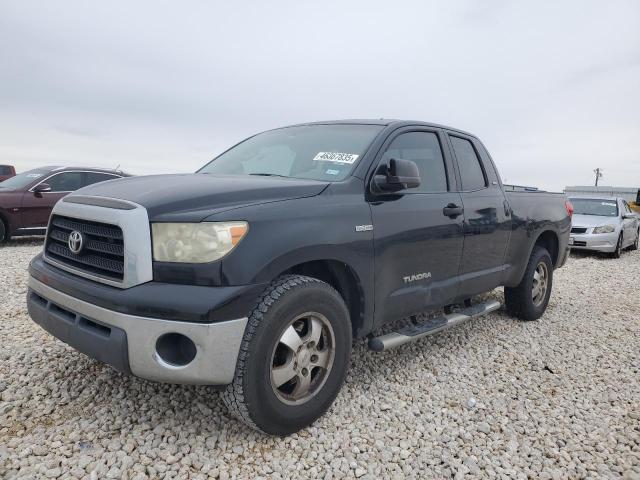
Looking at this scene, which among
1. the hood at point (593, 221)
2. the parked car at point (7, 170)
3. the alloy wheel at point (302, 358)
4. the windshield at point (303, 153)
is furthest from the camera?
the parked car at point (7, 170)

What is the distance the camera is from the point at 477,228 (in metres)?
3.96

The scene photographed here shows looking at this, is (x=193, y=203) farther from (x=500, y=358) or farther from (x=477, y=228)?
(x=500, y=358)

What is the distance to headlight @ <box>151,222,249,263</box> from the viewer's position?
7.49ft

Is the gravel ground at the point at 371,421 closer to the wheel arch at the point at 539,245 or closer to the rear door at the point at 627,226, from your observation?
the wheel arch at the point at 539,245

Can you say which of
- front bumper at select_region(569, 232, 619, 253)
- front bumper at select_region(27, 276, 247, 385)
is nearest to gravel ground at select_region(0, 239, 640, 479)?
front bumper at select_region(27, 276, 247, 385)

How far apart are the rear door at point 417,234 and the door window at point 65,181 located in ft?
27.1

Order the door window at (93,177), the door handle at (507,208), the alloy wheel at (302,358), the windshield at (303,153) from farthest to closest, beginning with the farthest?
the door window at (93,177) → the door handle at (507,208) → the windshield at (303,153) → the alloy wheel at (302,358)

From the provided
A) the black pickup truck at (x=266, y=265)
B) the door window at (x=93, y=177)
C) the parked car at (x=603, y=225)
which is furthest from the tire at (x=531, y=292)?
the door window at (x=93, y=177)

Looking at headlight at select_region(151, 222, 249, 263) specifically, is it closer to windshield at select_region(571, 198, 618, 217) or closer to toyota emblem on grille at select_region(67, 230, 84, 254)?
toyota emblem on grille at select_region(67, 230, 84, 254)

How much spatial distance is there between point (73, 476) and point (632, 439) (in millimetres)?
3058

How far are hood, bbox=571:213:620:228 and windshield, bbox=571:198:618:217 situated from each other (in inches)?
12.4

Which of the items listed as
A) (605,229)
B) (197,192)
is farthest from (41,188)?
(605,229)

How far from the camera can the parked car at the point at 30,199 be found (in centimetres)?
884

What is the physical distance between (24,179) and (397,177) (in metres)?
9.05
